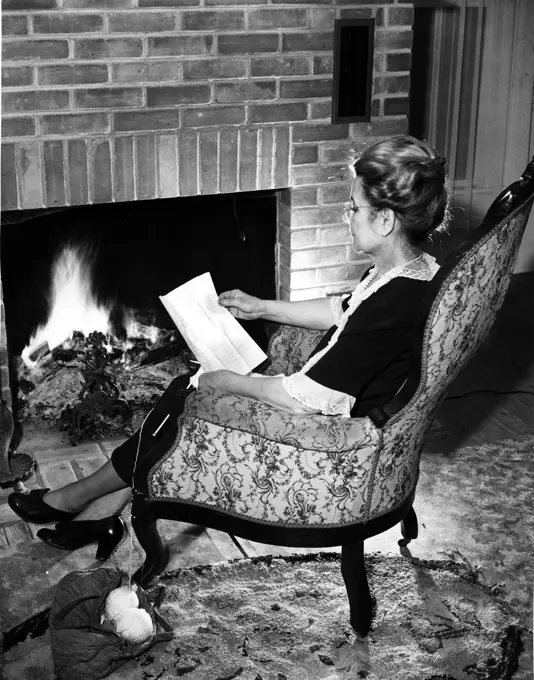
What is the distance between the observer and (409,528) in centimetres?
287

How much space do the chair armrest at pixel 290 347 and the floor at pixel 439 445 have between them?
51cm

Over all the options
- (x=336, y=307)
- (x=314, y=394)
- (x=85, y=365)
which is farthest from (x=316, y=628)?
(x=85, y=365)

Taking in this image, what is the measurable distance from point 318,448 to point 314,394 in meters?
0.13

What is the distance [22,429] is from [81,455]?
0.31 meters

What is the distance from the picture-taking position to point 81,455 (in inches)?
135

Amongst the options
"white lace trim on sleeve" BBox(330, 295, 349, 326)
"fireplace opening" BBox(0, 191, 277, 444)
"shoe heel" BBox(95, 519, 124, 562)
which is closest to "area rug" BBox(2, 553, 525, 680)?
"shoe heel" BBox(95, 519, 124, 562)

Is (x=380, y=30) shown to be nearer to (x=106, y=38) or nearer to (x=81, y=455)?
(x=106, y=38)

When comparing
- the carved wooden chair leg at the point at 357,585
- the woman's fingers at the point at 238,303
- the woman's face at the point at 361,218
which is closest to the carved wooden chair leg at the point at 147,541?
the carved wooden chair leg at the point at 357,585

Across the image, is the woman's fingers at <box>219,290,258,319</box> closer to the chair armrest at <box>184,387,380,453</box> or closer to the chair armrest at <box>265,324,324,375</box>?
the chair armrest at <box>265,324,324,375</box>

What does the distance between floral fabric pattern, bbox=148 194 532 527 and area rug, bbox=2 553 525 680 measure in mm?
317

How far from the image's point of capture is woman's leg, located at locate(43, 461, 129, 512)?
8.70 feet

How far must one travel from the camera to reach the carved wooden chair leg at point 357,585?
2414mm

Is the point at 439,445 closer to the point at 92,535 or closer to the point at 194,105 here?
the point at 92,535

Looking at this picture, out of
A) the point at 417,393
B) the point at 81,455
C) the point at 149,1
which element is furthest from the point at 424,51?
the point at 417,393
